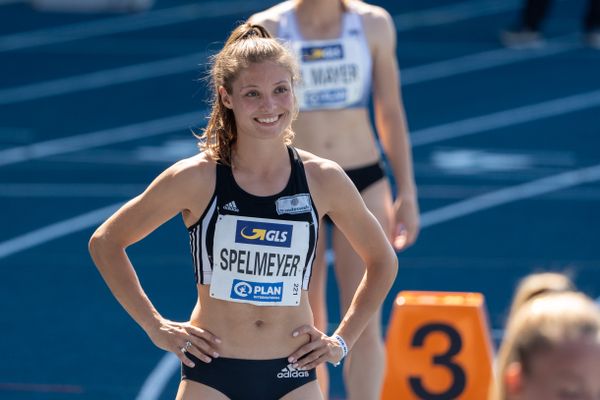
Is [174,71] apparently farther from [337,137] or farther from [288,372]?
[288,372]

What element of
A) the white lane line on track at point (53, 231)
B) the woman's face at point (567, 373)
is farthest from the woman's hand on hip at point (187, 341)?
the white lane line on track at point (53, 231)

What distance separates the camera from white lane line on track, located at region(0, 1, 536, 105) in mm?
14750

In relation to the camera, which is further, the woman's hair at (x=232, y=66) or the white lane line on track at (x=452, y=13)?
the white lane line on track at (x=452, y=13)

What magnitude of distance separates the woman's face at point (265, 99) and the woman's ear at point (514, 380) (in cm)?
197

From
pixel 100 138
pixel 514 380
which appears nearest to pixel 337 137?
pixel 514 380

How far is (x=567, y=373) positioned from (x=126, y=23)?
16.8 metres

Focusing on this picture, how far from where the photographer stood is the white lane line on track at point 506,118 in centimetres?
1305

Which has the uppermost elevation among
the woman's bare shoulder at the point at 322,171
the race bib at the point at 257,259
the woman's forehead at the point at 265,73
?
the woman's forehead at the point at 265,73

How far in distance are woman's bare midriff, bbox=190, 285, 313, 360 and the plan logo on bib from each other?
0.03 m

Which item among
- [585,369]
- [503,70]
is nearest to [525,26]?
[503,70]

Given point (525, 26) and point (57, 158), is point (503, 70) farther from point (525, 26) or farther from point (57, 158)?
point (57, 158)

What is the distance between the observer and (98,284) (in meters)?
8.90

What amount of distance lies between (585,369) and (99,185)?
30.7 feet

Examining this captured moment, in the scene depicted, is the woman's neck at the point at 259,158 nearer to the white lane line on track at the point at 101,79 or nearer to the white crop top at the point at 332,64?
the white crop top at the point at 332,64
